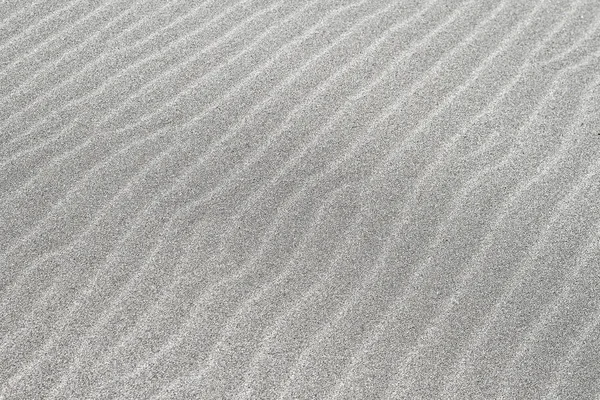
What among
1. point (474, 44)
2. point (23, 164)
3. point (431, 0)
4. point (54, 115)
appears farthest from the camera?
point (431, 0)

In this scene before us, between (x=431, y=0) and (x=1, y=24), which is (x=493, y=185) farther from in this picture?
(x=1, y=24)

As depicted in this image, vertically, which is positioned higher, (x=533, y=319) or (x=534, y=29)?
(x=534, y=29)

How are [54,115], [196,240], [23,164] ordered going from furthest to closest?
1. [54,115]
2. [23,164]
3. [196,240]

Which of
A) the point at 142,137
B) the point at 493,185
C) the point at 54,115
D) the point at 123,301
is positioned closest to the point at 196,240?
the point at 123,301

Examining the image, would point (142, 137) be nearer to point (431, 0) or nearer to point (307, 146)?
point (307, 146)

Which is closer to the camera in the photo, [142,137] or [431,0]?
[142,137]

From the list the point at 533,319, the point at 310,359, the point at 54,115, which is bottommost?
the point at 533,319

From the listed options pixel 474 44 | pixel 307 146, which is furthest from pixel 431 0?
pixel 307 146
